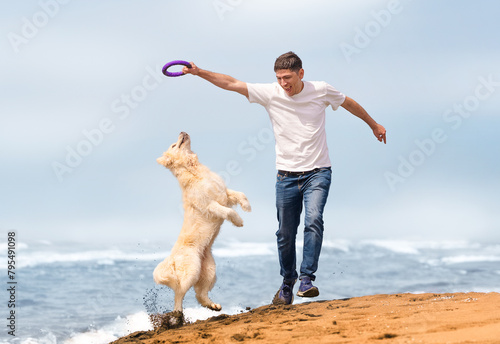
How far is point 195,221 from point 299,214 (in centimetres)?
129

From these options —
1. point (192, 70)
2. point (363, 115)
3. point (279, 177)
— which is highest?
point (192, 70)

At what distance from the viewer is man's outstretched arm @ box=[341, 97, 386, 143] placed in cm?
708

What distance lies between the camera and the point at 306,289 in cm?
629

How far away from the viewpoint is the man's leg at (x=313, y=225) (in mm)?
6387

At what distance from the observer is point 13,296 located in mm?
7781

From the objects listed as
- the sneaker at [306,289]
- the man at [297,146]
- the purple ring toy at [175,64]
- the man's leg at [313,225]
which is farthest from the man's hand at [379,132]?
the purple ring toy at [175,64]

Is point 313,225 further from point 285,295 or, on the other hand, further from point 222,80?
point 222,80

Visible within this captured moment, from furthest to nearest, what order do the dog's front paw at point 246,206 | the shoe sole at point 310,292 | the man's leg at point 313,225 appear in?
the dog's front paw at point 246,206 < the man's leg at point 313,225 < the shoe sole at point 310,292

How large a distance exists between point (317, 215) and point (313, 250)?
1.34 feet

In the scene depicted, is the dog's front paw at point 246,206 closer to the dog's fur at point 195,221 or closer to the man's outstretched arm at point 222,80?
the dog's fur at point 195,221

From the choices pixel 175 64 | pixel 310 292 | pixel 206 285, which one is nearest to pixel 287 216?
pixel 310 292

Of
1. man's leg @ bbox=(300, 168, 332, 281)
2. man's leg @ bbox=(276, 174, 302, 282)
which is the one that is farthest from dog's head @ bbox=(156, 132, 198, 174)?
man's leg @ bbox=(300, 168, 332, 281)

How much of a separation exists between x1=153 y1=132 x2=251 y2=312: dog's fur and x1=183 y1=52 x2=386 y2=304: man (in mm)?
669

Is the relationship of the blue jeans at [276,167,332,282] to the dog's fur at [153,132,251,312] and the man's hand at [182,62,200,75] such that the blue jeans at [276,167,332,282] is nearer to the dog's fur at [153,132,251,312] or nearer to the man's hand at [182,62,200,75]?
the dog's fur at [153,132,251,312]
